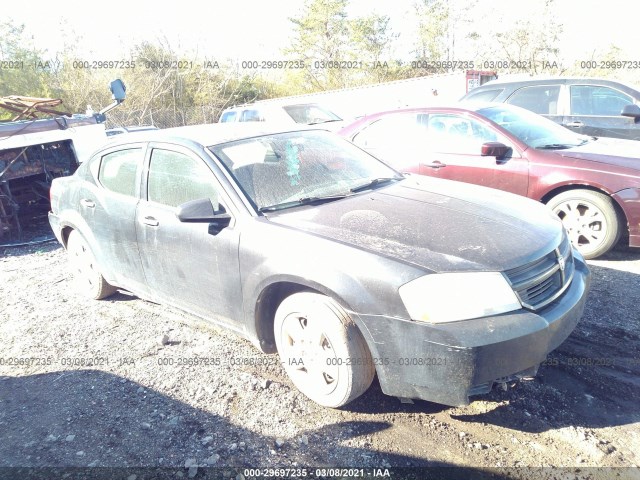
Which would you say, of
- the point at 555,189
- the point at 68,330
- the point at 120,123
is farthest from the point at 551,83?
the point at 120,123

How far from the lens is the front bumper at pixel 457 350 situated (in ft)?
7.79

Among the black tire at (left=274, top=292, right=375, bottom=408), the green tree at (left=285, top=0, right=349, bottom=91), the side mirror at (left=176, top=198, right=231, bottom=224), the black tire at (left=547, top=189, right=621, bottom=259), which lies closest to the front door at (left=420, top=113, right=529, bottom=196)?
the black tire at (left=547, top=189, right=621, bottom=259)

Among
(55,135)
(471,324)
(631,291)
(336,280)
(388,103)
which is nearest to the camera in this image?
(471,324)

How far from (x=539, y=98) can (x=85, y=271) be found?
6.90 m

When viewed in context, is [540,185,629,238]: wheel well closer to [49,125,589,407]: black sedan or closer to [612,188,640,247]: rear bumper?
[612,188,640,247]: rear bumper

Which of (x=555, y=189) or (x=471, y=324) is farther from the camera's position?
(x=555, y=189)

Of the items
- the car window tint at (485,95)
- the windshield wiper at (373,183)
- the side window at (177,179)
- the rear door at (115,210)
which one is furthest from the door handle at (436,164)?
the rear door at (115,210)

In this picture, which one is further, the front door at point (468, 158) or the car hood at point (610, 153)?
the front door at point (468, 158)

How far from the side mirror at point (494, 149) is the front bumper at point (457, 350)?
2947 mm

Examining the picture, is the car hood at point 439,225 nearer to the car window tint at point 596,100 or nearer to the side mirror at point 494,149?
the side mirror at point 494,149

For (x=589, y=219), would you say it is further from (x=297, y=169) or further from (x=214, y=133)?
(x=214, y=133)

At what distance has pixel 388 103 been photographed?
58.5ft

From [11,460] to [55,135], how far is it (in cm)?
577

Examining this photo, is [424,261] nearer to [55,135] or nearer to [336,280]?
[336,280]
